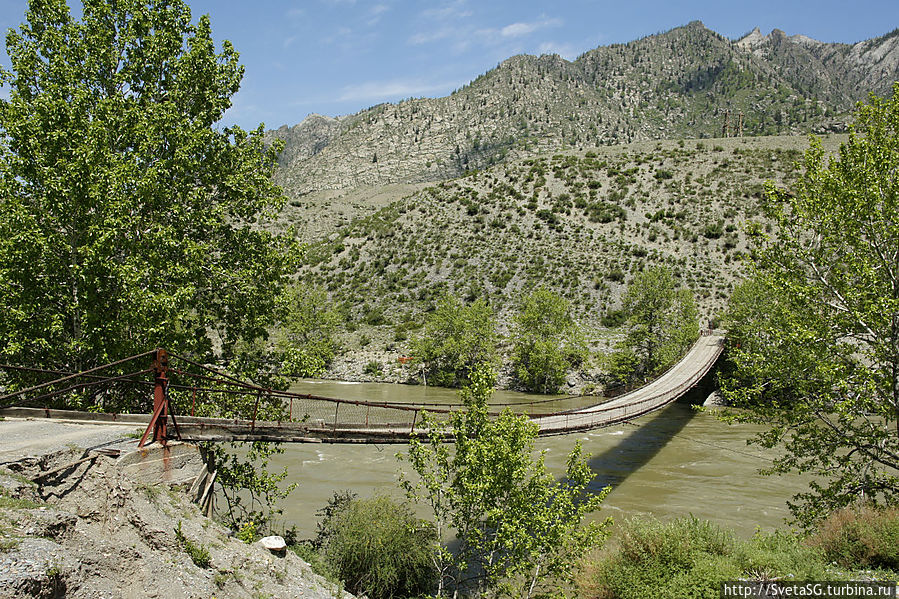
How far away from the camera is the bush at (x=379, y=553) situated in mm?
10945

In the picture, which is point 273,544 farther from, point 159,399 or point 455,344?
point 455,344

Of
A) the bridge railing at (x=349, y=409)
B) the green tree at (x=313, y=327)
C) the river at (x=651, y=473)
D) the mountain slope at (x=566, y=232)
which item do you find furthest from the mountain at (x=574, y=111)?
the bridge railing at (x=349, y=409)

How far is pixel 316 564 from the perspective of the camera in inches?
402

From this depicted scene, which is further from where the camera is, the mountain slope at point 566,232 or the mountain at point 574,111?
the mountain at point 574,111

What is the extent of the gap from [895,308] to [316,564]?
11.3 m

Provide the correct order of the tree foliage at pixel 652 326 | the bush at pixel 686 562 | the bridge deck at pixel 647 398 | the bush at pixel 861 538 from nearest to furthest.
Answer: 1. the bush at pixel 686 562
2. the bush at pixel 861 538
3. the bridge deck at pixel 647 398
4. the tree foliage at pixel 652 326

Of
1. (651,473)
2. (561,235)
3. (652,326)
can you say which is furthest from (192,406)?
(561,235)

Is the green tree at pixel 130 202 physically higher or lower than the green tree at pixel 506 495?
higher

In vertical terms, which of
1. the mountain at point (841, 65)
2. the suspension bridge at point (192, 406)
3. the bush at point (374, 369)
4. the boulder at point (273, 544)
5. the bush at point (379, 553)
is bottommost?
the bush at point (374, 369)

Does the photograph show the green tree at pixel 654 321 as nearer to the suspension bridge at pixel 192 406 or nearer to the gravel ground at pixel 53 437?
the suspension bridge at pixel 192 406

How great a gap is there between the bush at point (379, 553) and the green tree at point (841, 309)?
7309 mm

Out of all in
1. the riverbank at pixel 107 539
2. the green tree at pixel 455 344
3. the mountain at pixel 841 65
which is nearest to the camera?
the riverbank at pixel 107 539

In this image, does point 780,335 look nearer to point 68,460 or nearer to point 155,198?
point 68,460

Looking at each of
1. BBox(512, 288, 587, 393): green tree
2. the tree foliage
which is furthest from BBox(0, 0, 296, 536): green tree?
the tree foliage
